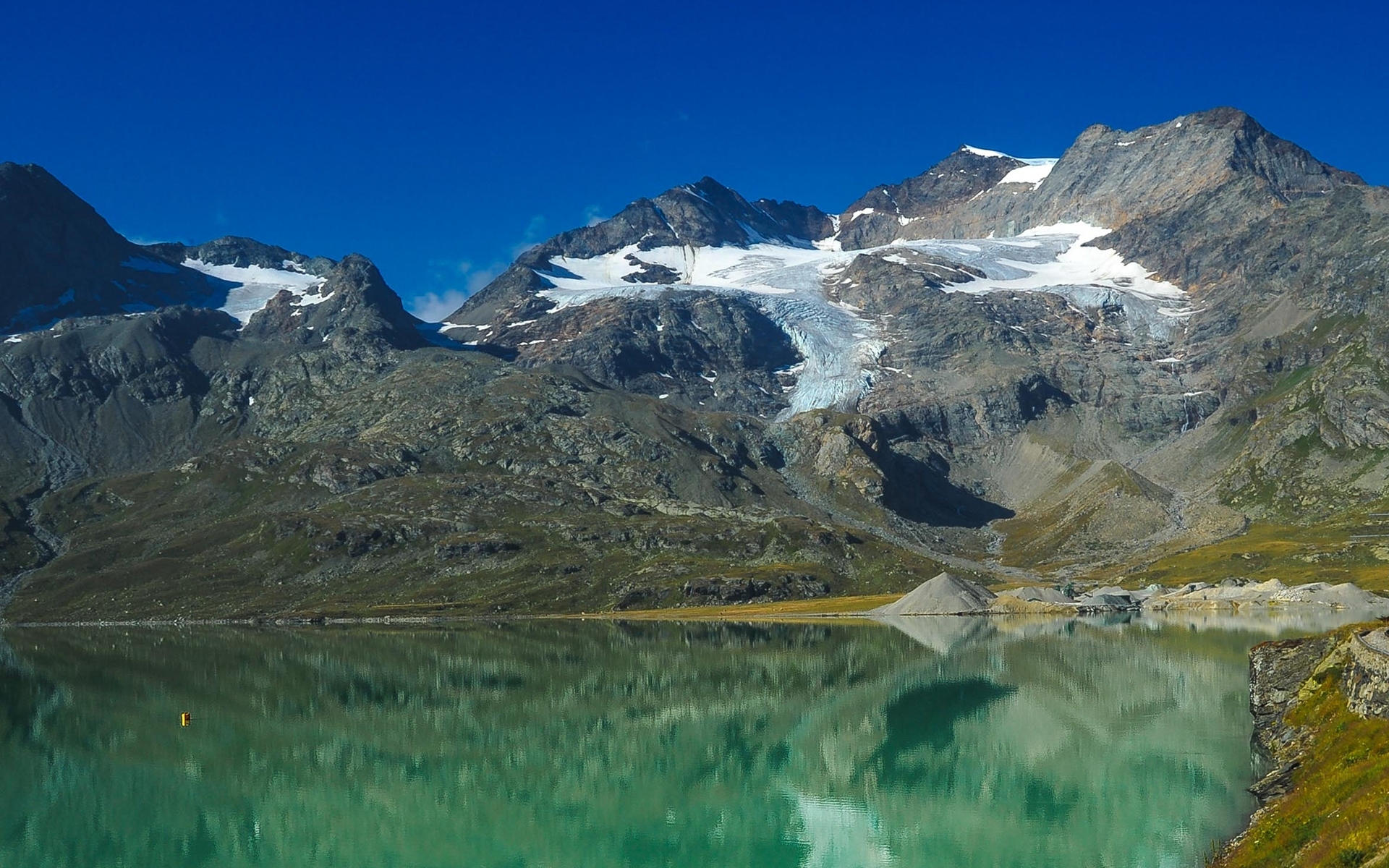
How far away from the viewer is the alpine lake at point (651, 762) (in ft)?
185

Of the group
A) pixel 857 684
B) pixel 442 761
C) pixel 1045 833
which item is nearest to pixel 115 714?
pixel 442 761

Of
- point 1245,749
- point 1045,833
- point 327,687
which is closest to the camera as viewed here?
point 1045,833

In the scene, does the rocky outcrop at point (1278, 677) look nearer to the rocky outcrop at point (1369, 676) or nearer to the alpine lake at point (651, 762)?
the alpine lake at point (651, 762)

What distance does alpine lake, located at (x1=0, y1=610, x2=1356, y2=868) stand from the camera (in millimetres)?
56469

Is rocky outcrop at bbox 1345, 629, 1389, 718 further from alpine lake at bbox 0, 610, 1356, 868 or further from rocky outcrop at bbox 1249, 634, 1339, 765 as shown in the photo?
rocky outcrop at bbox 1249, 634, 1339, 765

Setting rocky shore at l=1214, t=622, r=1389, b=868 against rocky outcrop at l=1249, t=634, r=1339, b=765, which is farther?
rocky outcrop at l=1249, t=634, r=1339, b=765

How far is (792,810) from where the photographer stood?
63.0 m

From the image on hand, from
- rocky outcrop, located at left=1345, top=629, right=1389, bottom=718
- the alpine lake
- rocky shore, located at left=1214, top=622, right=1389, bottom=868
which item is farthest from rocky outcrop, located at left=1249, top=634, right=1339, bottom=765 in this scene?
rocky outcrop, located at left=1345, top=629, right=1389, bottom=718

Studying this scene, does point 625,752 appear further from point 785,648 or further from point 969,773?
point 785,648

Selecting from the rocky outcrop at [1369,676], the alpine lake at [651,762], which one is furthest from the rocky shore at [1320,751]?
the alpine lake at [651,762]

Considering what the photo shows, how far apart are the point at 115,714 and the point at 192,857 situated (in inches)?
2266

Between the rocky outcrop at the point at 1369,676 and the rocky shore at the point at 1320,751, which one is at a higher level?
the rocky outcrop at the point at 1369,676

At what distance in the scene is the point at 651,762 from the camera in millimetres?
78250

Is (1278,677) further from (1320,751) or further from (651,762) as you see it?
(651,762)
